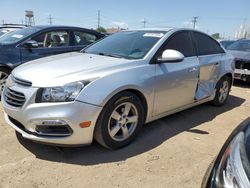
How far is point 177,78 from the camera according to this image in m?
4.12

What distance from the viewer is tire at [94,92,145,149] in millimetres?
3287

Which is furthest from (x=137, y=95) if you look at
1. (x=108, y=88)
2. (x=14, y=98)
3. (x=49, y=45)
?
(x=49, y=45)

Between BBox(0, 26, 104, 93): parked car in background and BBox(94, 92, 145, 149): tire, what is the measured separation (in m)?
3.11

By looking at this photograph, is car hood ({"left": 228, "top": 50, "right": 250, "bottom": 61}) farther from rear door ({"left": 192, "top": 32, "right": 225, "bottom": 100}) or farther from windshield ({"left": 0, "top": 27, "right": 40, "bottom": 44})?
windshield ({"left": 0, "top": 27, "right": 40, "bottom": 44})

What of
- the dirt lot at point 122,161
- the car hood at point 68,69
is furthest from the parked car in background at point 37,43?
the car hood at point 68,69

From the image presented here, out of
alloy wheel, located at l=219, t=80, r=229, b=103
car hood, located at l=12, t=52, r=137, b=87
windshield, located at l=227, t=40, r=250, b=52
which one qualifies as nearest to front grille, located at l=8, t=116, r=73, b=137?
car hood, located at l=12, t=52, r=137, b=87

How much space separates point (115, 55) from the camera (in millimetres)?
3961

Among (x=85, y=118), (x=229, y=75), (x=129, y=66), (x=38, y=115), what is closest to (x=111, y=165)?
(x=85, y=118)

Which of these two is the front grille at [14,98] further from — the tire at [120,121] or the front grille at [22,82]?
the tire at [120,121]

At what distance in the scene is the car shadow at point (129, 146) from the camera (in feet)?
11.0

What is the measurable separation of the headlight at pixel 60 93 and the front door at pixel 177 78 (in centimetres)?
121

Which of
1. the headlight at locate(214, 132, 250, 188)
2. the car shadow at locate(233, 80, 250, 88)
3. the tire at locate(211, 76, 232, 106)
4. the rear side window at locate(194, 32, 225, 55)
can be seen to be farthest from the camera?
the car shadow at locate(233, 80, 250, 88)

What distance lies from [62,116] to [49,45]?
366cm

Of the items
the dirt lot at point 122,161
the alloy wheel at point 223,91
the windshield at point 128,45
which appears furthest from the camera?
the alloy wheel at point 223,91
